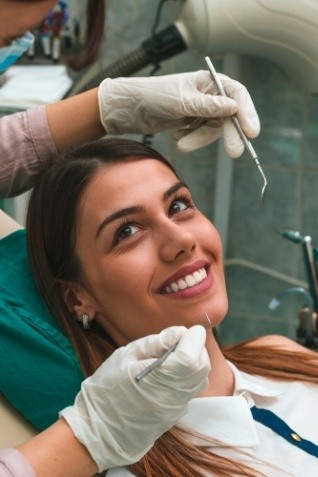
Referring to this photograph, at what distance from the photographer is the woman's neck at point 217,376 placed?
1491mm

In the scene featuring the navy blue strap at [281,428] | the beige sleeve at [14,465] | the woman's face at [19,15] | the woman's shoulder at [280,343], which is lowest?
the woman's shoulder at [280,343]

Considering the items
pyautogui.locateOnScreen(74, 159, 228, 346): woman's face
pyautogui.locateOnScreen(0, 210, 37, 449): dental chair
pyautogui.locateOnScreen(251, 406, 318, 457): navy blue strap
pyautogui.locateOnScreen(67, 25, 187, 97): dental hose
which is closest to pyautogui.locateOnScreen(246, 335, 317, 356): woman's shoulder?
pyautogui.locateOnScreen(251, 406, 318, 457): navy blue strap

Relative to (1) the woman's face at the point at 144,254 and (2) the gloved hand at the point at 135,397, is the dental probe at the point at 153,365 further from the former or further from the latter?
(1) the woman's face at the point at 144,254

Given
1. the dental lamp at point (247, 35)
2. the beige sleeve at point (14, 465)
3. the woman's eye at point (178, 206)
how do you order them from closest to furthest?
the beige sleeve at point (14, 465), the woman's eye at point (178, 206), the dental lamp at point (247, 35)

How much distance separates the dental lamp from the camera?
1823 mm

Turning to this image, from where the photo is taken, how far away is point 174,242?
4.46 ft

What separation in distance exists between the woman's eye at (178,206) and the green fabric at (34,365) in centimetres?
36

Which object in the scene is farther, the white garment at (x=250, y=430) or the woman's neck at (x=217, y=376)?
the woman's neck at (x=217, y=376)

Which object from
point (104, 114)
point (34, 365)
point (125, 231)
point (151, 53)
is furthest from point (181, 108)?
point (34, 365)

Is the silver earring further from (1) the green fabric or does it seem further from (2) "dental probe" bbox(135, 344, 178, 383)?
(2) "dental probe" bbox(135, 344, 178, 383)

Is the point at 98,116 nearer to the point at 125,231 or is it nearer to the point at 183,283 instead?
the point at 125,231

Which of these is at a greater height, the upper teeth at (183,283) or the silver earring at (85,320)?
the upper teeth at (183,283)

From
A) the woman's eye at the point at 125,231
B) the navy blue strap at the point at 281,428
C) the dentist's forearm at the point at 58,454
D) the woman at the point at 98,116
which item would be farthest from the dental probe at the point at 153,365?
the woman at the point at 98,116

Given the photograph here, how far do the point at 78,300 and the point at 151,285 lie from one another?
0.23 metres
